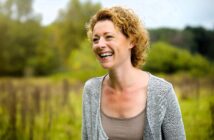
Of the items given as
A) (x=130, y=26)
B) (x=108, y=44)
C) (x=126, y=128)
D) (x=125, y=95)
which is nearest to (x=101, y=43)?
(x=108, y=44)

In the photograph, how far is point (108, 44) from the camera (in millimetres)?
2477

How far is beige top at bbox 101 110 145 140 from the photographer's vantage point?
97.7 inches

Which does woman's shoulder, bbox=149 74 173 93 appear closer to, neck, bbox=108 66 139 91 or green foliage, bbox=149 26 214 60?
neck, bbox=108 66 139 91

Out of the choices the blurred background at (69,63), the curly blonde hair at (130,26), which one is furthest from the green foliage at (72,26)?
the curly blonde hair at (130,26)

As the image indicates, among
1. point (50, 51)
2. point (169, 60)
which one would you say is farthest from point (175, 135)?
point (50, 51)

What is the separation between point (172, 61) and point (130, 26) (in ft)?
87.0

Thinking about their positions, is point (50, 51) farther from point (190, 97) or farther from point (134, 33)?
point (134, 33)

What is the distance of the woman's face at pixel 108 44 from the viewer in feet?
8.13

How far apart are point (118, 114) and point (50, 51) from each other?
38.4 meters

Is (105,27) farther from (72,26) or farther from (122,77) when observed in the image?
(72,26)

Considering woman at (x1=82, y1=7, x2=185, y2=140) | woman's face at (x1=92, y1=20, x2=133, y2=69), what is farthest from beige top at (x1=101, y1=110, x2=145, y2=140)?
woman's face at (x1=92, y1=20, x2=133, y2=69)

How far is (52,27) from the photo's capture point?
45.8 m

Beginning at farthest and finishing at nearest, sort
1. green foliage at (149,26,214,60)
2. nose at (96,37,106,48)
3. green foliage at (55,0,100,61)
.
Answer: green foliage at (55,0,100,61) → green foliage at (149,26,214,60) → nose at (96,37,106,48)

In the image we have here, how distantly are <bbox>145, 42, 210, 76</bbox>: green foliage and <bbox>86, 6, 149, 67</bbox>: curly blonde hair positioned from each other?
23.9 meters
